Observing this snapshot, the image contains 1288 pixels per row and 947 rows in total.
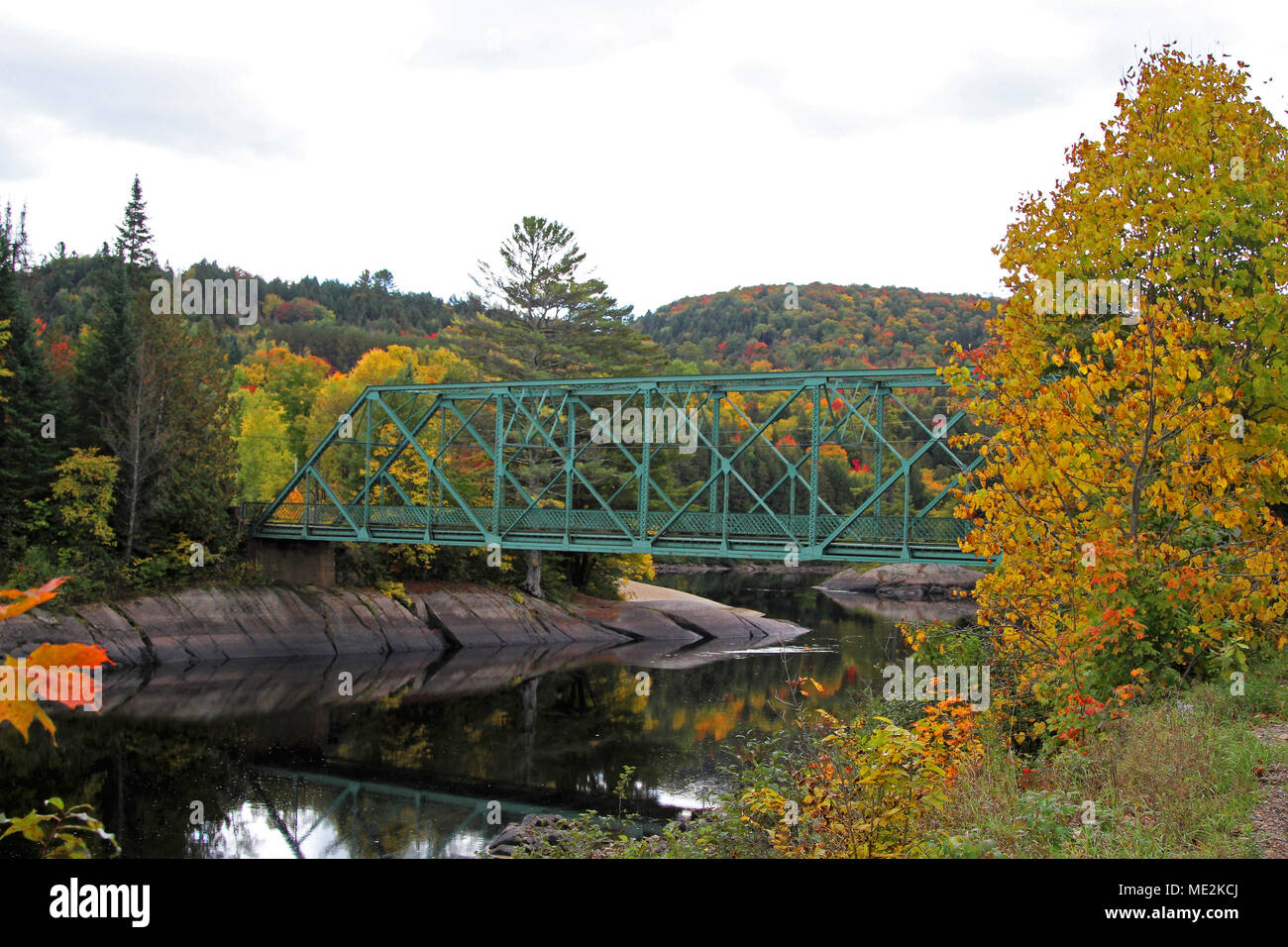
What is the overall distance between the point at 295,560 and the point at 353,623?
11.3ft

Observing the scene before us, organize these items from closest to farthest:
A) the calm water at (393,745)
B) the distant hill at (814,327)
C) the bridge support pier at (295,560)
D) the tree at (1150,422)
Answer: the tree at (1150,422) → the calm water at (393,745) → the bridge support pier at (295,560) → the distant hill at (814,327)

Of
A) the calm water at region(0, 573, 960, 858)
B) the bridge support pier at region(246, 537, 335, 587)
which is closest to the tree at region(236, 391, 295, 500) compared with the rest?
the bridge support pier at region(246, 537, 335, 587)

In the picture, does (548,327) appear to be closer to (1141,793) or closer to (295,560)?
(295,560)

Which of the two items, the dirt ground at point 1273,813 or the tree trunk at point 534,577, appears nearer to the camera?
the dirt ground at point 1273,813

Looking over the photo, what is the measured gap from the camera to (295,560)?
38188mm

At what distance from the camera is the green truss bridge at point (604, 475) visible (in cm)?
2605

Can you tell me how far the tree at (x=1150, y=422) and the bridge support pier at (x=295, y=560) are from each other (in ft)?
102

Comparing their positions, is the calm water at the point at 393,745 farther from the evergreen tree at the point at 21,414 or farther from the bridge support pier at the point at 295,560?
the evergreen tree at the point at 21,414

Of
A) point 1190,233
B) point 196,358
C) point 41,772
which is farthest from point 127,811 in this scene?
point 196,358

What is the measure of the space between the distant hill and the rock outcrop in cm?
3334

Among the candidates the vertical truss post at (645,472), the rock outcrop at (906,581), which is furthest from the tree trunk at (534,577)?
the rock outcrop at (906,581)

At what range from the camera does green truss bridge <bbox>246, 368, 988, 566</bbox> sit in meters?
26.0

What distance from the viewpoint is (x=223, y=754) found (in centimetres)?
2202
